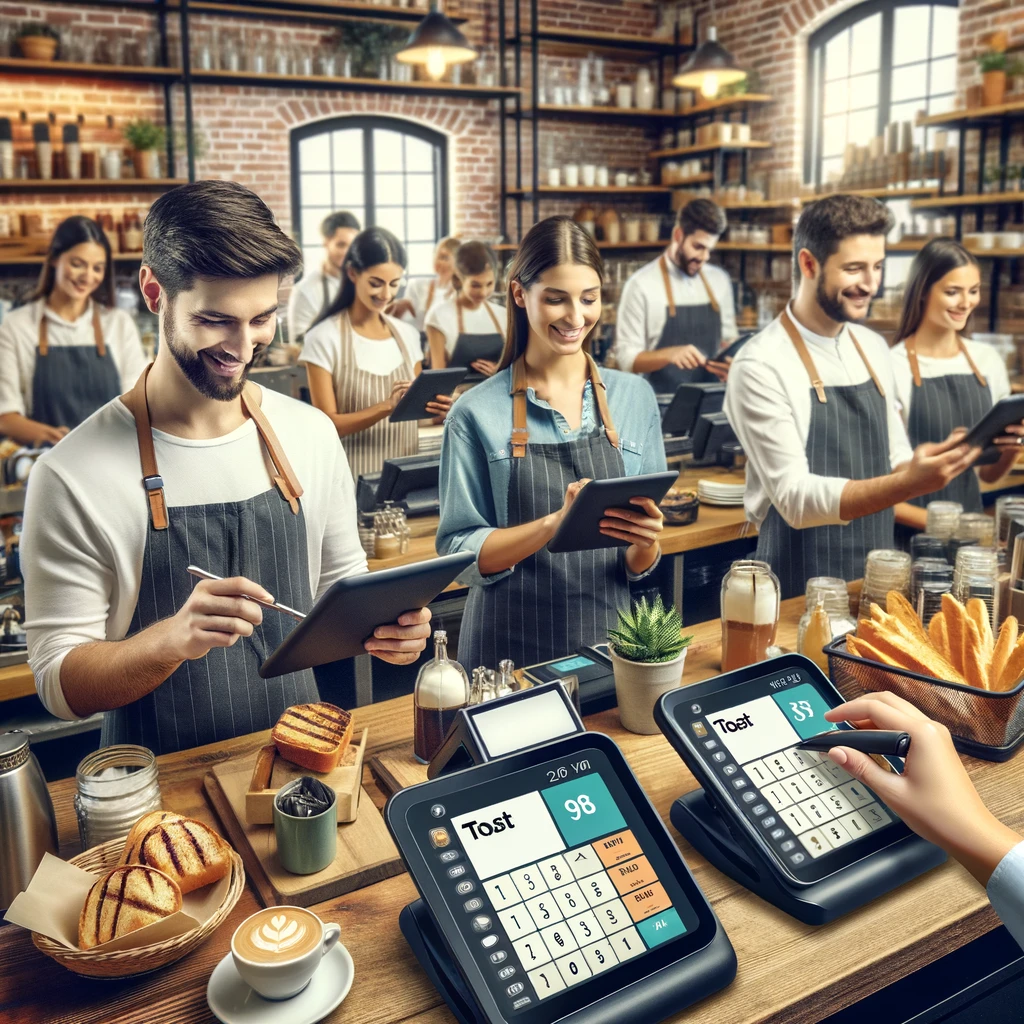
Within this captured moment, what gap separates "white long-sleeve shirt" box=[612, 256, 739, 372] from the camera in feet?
19.3

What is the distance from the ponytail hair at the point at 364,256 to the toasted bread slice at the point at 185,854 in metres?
3.01

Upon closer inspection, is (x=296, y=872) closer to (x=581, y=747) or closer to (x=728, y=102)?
(x=581, y=747)

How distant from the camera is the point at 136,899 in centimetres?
112

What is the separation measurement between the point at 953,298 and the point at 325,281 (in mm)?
4208

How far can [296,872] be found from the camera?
1.29m

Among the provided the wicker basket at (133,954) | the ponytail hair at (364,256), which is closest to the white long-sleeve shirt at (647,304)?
the ponytail hair at (364,256)

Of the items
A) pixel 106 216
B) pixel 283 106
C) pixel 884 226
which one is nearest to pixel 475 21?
pixel 283 106

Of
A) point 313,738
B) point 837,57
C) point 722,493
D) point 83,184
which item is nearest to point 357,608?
point 313,738

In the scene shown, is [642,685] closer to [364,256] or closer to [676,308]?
[364,256]

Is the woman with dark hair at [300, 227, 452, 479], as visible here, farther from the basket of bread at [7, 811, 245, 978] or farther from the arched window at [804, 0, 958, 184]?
the arched window at [804, 0, 958, 184]

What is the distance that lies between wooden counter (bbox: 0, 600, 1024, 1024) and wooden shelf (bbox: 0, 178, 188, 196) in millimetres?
6283

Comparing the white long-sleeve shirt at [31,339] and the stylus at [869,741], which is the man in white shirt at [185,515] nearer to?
the stylus at [869,741]

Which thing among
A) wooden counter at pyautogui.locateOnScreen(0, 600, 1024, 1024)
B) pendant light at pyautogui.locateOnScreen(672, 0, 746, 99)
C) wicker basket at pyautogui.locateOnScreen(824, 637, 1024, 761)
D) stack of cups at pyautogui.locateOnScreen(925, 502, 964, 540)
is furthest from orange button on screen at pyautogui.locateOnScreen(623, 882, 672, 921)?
pendant light at pyautogui.locateOnScreen(672, 0, 746, 99)

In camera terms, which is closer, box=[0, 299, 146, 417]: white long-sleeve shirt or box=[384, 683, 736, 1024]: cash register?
box=[384, 683, 736, 1024]: cash register
